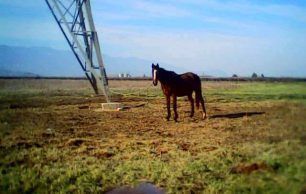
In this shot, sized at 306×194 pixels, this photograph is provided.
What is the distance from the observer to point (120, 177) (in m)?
9.29

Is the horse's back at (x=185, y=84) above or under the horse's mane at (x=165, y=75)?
under

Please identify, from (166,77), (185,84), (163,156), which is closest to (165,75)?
(166,77)

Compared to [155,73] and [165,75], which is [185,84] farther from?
[155,73]

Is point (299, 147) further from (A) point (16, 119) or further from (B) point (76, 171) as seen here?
(A) point (16, 119)

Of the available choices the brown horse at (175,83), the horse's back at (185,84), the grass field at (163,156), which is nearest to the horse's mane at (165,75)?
the brown horse at (175,83)

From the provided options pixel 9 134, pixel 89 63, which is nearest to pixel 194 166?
pixel 9 134

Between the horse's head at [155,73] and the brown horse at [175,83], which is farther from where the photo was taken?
the brown horse at [175,83]

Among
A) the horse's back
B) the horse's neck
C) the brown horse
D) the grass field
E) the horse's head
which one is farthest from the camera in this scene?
the horse's back

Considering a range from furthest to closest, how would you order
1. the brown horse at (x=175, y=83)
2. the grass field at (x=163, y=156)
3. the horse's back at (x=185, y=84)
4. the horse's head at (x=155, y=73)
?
the horse's back at (x=185, y=84) → the brown horse at (x=175, y=83) → the horse's head at (x=155, y=73) → the grass field at (x=163, y=156)

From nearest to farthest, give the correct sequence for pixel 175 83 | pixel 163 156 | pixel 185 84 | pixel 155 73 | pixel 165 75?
pixel 163 156 → pixel 155 73 → pixel 165 75 → pixel 175 83 → pixel 185 84

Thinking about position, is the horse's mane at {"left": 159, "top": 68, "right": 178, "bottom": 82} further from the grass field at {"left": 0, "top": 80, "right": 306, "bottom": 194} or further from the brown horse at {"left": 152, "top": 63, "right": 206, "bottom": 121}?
the grass field at {"left": 0, "top": 80, "right": 306, "bottom": 194}

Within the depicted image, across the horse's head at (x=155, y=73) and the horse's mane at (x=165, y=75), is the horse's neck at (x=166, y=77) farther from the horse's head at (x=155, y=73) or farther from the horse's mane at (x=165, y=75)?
the horse's head at (x=155, y=73)

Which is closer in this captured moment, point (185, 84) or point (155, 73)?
point (155, 73)

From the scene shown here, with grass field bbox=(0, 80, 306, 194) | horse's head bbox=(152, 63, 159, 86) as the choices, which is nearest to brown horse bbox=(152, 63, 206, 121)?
horse's head bbox=(152, 63, 159, 86)
